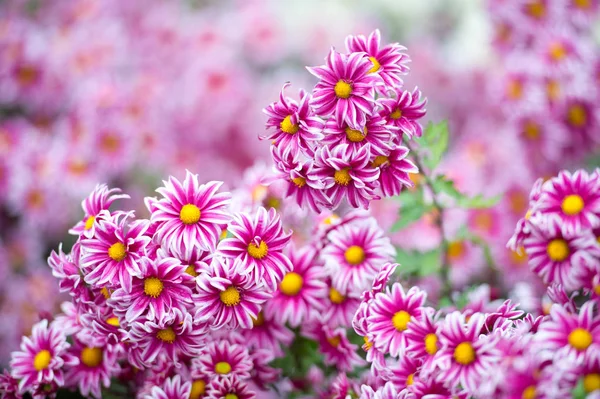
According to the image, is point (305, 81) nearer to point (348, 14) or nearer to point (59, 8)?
point (348, 14)

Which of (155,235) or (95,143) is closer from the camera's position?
(155,235)

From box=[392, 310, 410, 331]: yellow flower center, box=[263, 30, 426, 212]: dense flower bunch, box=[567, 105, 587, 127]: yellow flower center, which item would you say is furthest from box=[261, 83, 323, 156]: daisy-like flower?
box=[567, 105, 587, 127]: yellow flower center

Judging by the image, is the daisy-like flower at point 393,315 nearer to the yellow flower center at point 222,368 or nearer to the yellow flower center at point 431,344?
the yellow flower center at point 431,344

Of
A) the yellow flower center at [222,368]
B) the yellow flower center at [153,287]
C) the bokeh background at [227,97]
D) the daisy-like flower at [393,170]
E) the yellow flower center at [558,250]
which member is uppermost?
the bokeh background at [227,97]

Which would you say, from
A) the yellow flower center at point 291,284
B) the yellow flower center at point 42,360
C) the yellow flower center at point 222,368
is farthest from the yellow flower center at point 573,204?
the yellow flower center at point 42,360

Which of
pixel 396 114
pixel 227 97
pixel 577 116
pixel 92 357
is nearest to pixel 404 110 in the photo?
pixel 396 114

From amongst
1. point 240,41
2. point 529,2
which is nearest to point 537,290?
point 529,2

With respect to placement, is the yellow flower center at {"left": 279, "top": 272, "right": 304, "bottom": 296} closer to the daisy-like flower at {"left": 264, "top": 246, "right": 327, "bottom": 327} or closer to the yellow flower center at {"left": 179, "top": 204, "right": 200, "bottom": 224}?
the daisy-like flower at {"left": 264, "top": 246, "right": 327, "bottom": 327}
